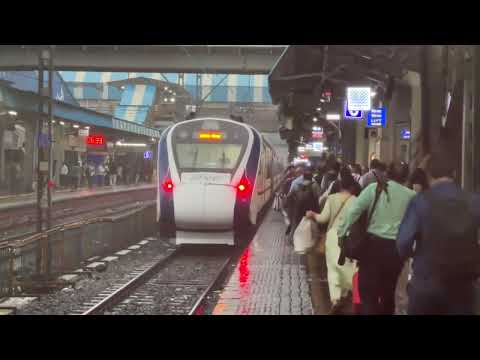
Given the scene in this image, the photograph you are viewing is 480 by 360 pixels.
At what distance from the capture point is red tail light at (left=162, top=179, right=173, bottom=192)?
1241cm

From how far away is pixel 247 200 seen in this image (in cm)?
1252

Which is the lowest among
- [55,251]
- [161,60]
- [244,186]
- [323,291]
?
[323,291]

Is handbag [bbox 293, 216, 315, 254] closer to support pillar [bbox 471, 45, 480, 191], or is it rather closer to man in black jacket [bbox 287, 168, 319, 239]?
support pillar [bbox 471, 45, 480, 191]

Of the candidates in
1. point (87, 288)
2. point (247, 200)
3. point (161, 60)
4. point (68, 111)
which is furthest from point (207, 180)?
point (68, 111)

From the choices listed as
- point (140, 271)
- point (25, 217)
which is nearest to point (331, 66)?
point (140, 271)

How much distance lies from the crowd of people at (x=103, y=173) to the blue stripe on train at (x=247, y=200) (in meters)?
18.5

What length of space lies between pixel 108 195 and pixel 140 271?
19513 millimetres

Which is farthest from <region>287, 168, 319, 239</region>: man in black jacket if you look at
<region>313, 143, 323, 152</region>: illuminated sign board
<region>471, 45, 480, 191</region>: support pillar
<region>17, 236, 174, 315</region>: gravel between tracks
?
<region>313, 143, 323, 152</region>: illuminated sign board

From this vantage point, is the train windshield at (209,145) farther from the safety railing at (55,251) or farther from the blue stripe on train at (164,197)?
the safety railing at (55,251)

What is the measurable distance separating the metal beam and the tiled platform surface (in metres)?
7.54

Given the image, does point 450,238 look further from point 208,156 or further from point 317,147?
point 317,147

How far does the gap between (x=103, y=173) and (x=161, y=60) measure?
1569cm

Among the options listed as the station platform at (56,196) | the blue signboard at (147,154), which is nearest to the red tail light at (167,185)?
the station platform at (56,196)

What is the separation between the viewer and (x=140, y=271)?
11.6 m
